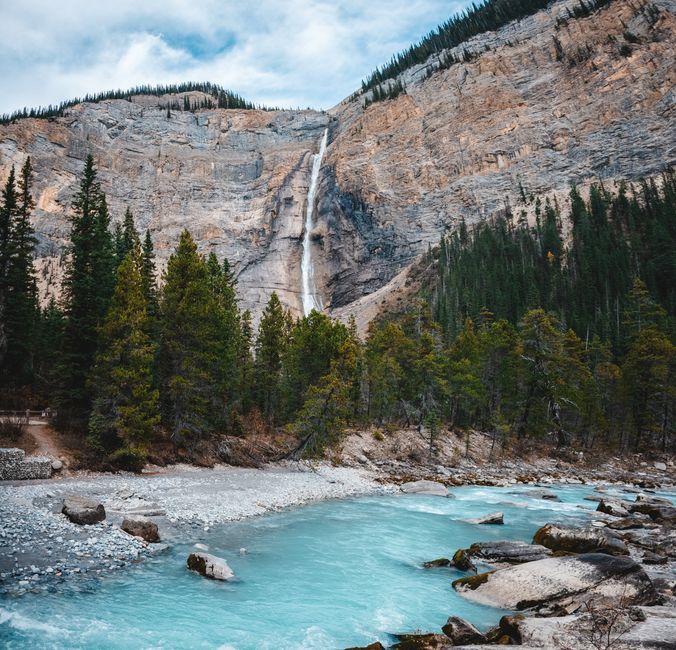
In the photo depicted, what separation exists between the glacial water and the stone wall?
8439mm

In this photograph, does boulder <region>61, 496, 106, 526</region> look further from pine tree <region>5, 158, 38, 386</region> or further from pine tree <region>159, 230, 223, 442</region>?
pine tree <region>5, 158, 38, 386</region>

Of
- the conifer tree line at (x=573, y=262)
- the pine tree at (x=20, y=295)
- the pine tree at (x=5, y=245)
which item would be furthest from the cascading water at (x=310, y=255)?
the pine tree at (x=5, y=245)

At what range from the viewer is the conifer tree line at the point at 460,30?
13550 centimetres

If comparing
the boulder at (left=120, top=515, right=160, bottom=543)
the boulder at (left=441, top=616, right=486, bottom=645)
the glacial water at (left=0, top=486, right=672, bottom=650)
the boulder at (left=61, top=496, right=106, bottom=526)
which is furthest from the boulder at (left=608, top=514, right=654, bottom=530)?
the boulder at (left=61, top=496, right=106, bottom=526)

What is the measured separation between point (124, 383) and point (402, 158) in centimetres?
11371

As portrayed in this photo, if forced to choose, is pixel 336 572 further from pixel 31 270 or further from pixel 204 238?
pixel 204 238

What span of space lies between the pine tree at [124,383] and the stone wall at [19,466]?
11.4ft

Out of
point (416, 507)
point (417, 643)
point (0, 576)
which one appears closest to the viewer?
point (417, 643)

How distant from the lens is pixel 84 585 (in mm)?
9680

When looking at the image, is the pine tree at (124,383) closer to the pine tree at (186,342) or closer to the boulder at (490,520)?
the pine tree at (186,342)

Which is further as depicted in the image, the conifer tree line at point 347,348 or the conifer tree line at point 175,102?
the conifer tree line at point 175,102

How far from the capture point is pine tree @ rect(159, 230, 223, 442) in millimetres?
27062

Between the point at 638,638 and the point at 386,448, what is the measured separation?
3514 centimetres

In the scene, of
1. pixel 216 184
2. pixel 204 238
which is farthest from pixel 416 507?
pixel 216 184
